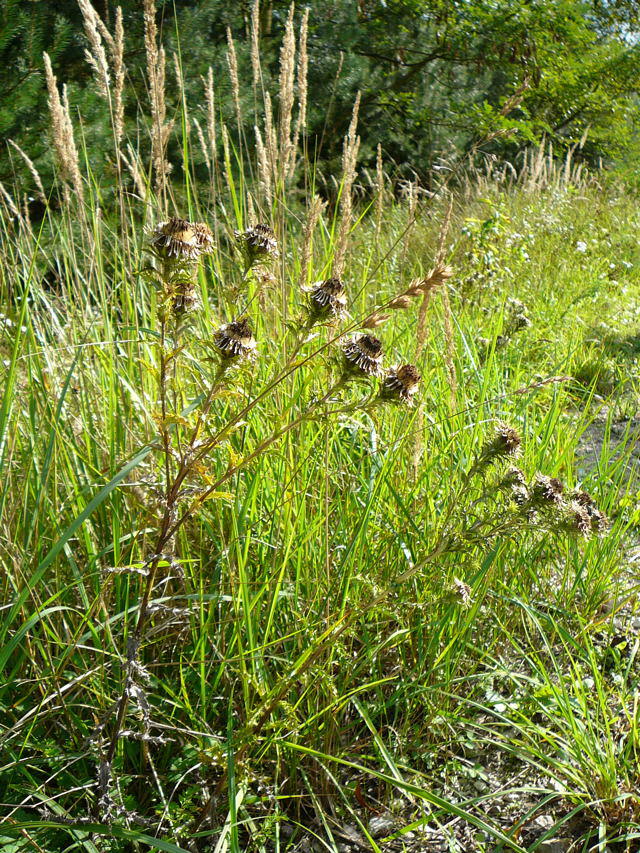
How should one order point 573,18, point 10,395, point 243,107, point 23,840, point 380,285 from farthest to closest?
1. point 573,18
2. point 243,107
3. point 380,285
4. point 10,395
5. point 23,840

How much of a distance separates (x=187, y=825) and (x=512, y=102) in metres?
1.68

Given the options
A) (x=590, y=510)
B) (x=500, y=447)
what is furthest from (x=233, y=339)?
(x=590, y=510)

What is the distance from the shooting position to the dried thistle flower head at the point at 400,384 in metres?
0.98

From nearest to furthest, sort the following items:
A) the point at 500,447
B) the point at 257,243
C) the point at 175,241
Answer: the point at 175,241 → the point at 257,243 → the point at 500,447

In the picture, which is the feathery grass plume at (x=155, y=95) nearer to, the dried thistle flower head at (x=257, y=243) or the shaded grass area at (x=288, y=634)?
the shaded grass area at (x=288, y=634)

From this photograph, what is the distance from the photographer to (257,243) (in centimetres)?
104

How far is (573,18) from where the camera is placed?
10.1m

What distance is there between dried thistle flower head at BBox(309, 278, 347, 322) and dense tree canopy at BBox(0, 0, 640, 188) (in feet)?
13.5

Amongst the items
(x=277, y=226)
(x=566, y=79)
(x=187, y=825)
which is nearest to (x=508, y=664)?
(x=187, y=825)

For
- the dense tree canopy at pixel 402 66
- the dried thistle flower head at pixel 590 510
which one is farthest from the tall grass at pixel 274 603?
the dense tree canopy at pixel 402 66

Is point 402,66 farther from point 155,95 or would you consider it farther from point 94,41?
point 155,95

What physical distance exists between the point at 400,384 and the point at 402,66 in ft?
31.0

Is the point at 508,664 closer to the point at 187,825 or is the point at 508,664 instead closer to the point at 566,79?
the point at 187,825

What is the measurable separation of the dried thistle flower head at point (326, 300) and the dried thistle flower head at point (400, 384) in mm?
119
